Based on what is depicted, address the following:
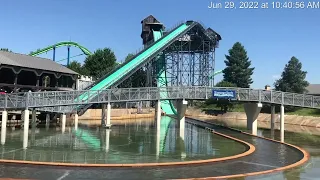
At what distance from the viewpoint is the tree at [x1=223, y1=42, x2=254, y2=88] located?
107625 mm

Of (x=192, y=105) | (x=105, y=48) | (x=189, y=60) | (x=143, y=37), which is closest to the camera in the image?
(x=189, y=60)

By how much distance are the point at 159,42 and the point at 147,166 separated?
4839 cm

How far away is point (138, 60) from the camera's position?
59031 mm

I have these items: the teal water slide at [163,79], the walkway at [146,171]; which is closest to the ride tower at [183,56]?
the teal water slide at [163,79]

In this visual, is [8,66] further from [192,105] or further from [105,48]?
[192,105]

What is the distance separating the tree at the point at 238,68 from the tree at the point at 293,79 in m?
13.0

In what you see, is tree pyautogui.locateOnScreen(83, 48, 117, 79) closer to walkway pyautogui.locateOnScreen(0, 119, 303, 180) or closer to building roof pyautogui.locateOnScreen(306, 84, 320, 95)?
building roof pyautogui.locateOnScreen(306, 84, 320, 95)

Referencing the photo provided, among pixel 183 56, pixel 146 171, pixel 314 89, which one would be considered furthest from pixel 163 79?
pixel 146 171

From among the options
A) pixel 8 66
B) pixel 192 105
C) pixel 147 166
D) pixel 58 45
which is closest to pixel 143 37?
pixel 58 45

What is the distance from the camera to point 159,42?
63.3 meters

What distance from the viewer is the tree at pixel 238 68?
4237 inches

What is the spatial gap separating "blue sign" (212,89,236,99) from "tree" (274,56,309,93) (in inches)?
2150

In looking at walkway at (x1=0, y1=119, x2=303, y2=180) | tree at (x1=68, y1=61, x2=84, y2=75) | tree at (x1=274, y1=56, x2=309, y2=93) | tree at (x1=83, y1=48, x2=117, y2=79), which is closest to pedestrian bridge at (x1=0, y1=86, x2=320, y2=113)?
walkway at (x1=0, y1=119, x2=303, y2=180)

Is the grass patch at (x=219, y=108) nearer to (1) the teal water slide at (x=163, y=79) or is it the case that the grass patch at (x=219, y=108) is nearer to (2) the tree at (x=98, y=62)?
(1) the teal water slide at (x=163, y=79)
